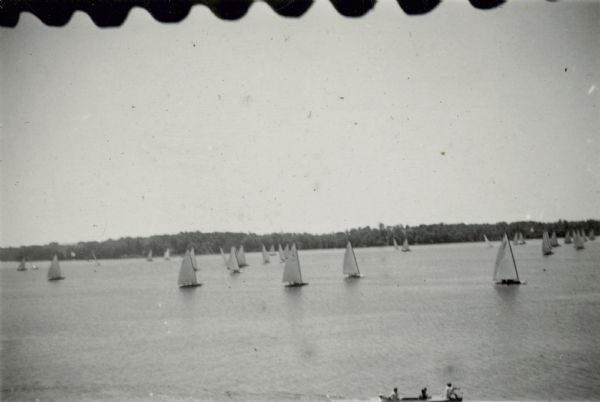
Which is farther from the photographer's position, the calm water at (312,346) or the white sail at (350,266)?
A: the white sail at (350,266)

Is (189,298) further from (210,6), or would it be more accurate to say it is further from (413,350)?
(210,6)

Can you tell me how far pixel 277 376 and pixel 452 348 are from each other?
11.8 metres

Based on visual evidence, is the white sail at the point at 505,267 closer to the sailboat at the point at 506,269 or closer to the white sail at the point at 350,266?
the sailboat at the point at 506,269

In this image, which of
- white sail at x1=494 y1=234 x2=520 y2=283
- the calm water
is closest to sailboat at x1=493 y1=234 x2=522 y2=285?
white sail at x1=494 y1=234 x2=520 y2=283

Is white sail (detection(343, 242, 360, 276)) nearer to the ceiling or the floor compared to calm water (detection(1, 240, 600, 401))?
nearer to the ceiling

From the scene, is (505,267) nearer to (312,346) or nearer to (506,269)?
(506,269)

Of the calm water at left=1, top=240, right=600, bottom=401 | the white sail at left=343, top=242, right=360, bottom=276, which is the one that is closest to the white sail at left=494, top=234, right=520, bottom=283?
the calm water at left=1, top=240, right=600, bottom=401

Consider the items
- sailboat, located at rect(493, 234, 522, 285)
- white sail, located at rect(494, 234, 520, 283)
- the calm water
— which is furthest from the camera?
sailboat, located at rect(493, 234, 522, 285)

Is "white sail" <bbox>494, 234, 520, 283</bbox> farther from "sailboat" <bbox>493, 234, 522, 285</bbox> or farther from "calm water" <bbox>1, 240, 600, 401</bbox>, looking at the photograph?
"calm water" <bbox>1, 240, 600, 401</bbox>

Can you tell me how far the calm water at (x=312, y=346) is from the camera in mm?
30281

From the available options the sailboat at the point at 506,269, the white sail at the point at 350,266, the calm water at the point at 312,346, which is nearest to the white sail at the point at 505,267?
the sailboat at the point at 506,269

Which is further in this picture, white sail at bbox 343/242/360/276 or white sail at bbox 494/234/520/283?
white sail at bbox 343/242/360/276

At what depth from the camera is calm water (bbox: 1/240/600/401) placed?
30.3 m

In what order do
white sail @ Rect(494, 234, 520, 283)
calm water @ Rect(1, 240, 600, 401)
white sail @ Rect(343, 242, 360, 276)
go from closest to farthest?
calm water @ Rect(1, 240, 600, 401), white sail @ Rect(494, 234, 520, 283), white sail @ Rect(343, 242, 360, 276)
